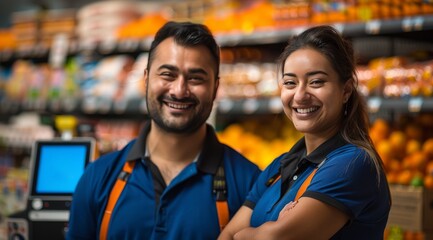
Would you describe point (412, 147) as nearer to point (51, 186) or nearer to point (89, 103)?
point (51, 186)

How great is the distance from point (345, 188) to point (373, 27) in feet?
7.06

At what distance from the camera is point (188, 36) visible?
2.44 m

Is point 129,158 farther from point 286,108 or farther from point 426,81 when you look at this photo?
point 426,81

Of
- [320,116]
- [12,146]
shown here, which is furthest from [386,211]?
→ [12,146]

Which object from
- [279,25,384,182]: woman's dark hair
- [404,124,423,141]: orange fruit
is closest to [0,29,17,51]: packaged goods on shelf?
[404,124,423,141]: orange fruit

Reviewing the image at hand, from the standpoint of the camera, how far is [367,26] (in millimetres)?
3809

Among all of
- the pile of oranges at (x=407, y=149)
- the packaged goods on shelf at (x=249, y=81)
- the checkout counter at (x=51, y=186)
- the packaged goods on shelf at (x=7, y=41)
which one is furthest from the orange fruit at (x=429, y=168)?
the packaged goods on shelf at (x=7, y=41)

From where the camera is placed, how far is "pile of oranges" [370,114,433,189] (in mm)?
3489

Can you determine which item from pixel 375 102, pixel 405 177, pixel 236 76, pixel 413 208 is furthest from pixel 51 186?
pixel 236 76

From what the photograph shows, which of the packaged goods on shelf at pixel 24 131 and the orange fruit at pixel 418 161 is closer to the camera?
the orange fruit at pixel 418 161

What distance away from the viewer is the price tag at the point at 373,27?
3.75m

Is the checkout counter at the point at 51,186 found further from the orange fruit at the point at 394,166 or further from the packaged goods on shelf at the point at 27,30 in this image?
the packaged goods on shelf at the point at 27,30

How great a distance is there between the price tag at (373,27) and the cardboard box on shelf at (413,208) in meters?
1.02

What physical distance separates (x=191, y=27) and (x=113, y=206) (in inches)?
27.2
